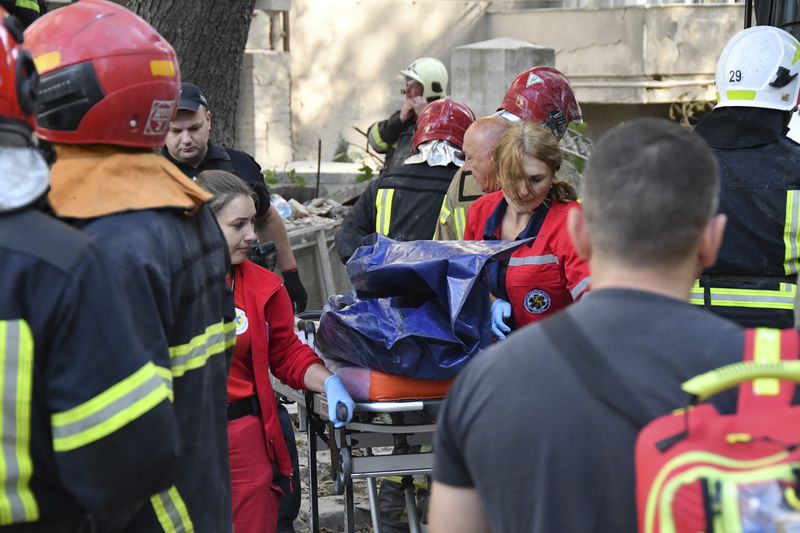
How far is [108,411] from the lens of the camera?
6.54 ft

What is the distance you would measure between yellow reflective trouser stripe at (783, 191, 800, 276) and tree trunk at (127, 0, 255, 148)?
3.42 metres

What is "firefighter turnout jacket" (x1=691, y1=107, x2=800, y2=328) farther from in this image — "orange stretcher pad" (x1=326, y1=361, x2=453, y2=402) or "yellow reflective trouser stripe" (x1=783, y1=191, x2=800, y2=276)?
"orange stretcher pad" (x1=326, y1=361, x2=453, y2=402)

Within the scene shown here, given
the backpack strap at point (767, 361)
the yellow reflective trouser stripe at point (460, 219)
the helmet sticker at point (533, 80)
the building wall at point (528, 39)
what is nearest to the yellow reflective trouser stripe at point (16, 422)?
the backpack strap at point (767, 361)

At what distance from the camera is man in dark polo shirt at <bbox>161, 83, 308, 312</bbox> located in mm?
4688

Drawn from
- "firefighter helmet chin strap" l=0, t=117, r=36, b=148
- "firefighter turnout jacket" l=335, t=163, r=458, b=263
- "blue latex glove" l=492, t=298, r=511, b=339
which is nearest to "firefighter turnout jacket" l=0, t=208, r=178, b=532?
"firefighter helmet chin strap" l=0, t=117, r=36, b=148

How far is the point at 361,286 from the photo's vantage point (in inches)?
148

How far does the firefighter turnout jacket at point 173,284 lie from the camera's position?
2164 mm

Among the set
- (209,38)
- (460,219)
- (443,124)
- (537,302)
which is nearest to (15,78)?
(537,302)

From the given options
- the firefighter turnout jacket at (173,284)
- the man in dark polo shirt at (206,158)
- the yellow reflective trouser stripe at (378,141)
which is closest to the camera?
the firefighter turnout jacket at (173,284)

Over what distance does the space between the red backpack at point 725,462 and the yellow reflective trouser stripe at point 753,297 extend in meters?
2.35

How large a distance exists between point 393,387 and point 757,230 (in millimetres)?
1339

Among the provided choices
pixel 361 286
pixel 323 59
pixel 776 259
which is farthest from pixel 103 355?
→ pixel 323 59

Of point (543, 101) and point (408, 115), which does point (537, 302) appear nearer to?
point (543, 101)

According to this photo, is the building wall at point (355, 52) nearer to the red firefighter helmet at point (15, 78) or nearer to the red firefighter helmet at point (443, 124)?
the red firefighter helmet at point (443, 124)
